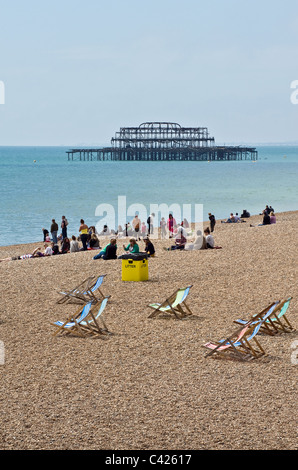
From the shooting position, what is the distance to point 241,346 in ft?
23.4

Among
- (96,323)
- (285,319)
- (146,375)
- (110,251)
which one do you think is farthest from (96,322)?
(110,251)

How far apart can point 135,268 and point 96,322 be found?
120 inches

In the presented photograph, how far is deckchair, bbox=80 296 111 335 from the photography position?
26.2ft

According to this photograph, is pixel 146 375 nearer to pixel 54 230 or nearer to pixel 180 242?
pixel 180 242

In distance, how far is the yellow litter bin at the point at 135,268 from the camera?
→ 1098 cm

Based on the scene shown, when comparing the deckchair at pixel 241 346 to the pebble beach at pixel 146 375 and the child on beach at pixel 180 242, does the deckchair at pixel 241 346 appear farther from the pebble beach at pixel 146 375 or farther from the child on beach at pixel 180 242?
the child on beach at pixel 180 242

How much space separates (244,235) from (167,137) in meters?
108

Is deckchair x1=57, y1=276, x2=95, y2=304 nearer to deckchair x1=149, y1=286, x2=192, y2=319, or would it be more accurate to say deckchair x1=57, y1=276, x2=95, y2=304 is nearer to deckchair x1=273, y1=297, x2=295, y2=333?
deckchair x1=149, y1=286, x2=192, y2=319

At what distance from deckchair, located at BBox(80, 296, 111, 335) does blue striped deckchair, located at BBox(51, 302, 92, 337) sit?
6 centimetres

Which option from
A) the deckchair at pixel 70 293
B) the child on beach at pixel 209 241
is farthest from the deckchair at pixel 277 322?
the child on beach at pixel 209 241

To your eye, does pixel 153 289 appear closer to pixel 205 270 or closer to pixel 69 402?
pixel 205 270

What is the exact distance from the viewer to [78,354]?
7.18m

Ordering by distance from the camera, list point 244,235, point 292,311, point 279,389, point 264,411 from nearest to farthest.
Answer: point 264,411 < point 279,389 < point 292,311 < point 244,235
